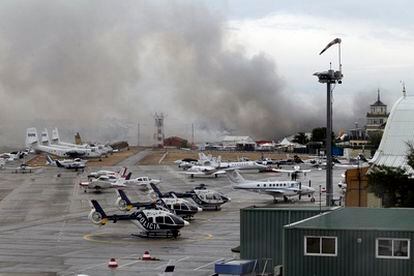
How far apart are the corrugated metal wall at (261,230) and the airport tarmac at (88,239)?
18.7 feet

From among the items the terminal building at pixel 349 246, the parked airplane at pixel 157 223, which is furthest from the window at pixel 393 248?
the parked airplane at pixel 157 223

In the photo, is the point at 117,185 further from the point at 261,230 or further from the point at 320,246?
the point at 320,246

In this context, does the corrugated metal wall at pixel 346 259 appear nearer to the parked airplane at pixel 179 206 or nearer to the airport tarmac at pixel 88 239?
the airport tarmac at pixel 88 239

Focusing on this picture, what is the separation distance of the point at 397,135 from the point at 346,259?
39.0 metres

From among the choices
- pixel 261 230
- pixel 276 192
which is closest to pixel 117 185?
pixel 276 192

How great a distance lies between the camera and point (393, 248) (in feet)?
91.4

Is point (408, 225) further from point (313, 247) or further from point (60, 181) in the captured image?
point (60, 181)

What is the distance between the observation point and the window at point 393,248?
90.9 ft

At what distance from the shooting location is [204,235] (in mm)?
56969

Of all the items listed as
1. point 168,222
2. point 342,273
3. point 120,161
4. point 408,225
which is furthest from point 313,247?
point 120,161

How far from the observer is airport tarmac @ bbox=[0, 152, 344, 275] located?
4259 cm

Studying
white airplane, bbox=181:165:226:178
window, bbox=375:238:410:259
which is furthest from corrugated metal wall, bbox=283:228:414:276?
white airplane, bbox=181:165:226:178

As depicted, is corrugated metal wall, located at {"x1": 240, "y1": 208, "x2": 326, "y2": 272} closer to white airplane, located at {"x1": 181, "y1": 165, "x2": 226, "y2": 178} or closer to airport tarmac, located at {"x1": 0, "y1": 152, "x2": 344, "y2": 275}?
airport tarmac, located at {"x1": 0, "y1": 152, "x2": 344, "y2": 275}

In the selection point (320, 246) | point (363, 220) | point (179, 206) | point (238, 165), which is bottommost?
point (179, 206)
